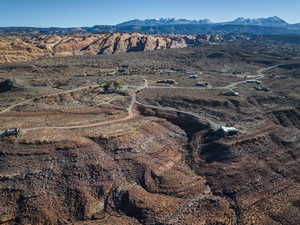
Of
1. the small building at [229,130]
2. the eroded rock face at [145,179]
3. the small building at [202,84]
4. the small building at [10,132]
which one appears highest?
the small building at [202,84]

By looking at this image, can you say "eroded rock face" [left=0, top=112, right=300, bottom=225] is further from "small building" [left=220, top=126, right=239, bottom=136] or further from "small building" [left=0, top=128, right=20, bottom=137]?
"small building" [left=220, top=126, right=239, bottom=136]

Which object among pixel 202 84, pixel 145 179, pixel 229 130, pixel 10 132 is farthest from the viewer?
pixel 202 84

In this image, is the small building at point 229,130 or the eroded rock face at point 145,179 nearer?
the eroded rock face at point 145,179

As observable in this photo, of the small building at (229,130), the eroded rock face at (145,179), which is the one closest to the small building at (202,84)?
the small building at (229,130)

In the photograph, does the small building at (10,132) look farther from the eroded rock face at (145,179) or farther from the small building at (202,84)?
the small building at (202,84)

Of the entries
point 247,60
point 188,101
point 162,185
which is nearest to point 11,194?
point 162,185

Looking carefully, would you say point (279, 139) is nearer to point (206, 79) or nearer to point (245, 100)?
point (245, 100)

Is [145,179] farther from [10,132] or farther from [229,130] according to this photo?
[10,132]

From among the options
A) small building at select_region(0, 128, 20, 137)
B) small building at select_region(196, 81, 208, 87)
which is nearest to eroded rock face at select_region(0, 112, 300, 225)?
small building at select_region(0, 128, 20, 137)

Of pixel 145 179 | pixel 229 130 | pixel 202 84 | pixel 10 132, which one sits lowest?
pixel 145 179

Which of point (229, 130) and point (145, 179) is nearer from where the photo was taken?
point (145, 179)

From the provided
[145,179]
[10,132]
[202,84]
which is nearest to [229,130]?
[145,179]
